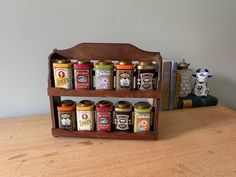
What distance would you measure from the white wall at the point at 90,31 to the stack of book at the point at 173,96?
133mm

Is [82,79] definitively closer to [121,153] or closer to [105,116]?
[105,116]

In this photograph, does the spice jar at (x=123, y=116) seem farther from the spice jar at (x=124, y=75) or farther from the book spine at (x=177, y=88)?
the book spine at (x=177, y=88)

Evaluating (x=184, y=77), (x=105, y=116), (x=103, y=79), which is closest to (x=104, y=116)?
(x=105, y=116)

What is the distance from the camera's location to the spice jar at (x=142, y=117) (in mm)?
711

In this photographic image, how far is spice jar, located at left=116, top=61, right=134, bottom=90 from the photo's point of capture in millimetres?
693

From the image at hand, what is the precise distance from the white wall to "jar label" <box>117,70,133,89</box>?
31 centimetres

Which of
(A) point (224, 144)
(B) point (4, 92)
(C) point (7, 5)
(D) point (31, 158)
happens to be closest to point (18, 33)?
(C) point (7, 5)

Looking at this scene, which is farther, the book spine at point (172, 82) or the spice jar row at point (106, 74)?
the book spine at point (172, 82)

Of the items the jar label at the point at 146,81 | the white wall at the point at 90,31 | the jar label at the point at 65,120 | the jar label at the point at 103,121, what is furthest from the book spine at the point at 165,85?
the jar label at the point at 65,120

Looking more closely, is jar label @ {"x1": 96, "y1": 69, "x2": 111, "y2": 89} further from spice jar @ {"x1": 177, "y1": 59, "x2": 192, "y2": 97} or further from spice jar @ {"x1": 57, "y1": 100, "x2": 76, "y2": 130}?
spice jar @ {"x1": 177, "y1": 59, "x2": 192, "y2": 97}

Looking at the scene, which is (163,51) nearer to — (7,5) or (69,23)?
(69,23)

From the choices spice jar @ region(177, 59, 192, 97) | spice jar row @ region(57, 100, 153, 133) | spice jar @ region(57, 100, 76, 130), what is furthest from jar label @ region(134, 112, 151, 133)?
spice jar @ region(177, 59, 192, 97)

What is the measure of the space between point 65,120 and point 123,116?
20 centimetres

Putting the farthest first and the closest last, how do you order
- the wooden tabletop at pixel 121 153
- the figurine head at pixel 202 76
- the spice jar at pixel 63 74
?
the figurine head at pixel 202 76 → the spice jar at pixel 63 74 → the wooden tabletop at pixel 121 153
